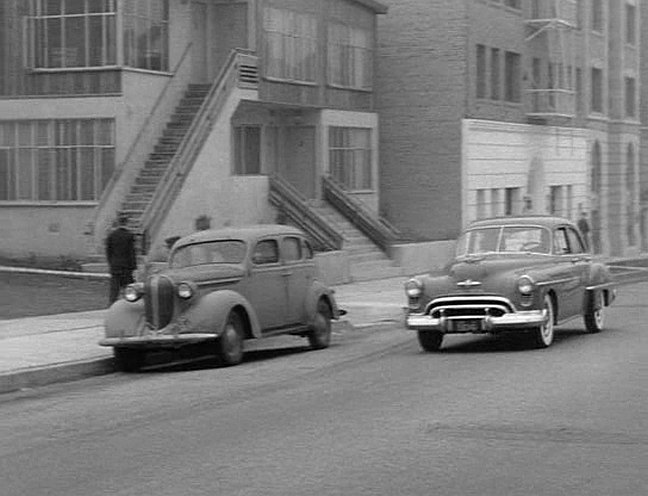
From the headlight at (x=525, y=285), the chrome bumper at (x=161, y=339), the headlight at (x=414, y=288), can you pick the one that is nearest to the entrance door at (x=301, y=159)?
the headlight at (x=414, y=288)

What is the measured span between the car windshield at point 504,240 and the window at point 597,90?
41726 mm

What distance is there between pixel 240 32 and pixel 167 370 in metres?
20.2

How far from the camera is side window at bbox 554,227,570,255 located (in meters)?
20.3

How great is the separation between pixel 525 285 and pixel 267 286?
3.38m

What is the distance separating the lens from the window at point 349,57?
42.0 metres

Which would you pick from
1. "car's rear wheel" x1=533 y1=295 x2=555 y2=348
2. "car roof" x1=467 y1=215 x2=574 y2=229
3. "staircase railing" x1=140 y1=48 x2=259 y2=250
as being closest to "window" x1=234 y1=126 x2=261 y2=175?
"staircase railing" x1=140 y1=48 x2=259 y2=250

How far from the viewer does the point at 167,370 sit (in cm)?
1831

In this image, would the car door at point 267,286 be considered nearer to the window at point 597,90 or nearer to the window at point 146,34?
the window at point 146,34

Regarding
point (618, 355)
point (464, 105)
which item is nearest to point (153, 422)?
point (618, 355)

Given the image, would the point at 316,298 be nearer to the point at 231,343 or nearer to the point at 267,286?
the point at 267,286

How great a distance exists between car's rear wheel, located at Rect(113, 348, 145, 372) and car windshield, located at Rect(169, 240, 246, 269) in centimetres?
156

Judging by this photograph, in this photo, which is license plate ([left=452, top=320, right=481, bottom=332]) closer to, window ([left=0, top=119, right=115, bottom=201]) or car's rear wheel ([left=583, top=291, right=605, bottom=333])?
car's rear wheel ([left=583, top=291, right=605, bottom=333])

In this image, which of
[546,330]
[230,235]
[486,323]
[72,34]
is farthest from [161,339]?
[72,34]

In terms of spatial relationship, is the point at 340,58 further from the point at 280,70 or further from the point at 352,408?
the point at 352,408
